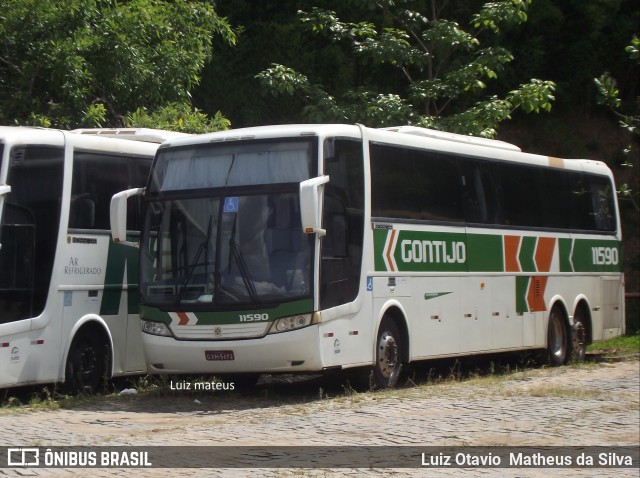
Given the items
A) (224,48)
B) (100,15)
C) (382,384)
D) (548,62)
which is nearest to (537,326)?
(382,384)

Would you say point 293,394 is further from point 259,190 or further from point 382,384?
point 259,190

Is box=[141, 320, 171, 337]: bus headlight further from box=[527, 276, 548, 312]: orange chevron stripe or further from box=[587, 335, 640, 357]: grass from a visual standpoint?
box=[587, 335, 640, 357]: grass

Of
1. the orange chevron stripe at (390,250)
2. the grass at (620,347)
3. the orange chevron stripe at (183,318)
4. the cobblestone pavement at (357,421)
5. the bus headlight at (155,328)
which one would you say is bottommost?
the cobblestone pavement at (357,421)

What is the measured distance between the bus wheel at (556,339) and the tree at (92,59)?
25.1 ft

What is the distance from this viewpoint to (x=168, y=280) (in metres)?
14.2

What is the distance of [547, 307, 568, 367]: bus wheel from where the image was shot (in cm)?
2012

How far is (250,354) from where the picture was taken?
13.7m

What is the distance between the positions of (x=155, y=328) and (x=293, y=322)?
1.82 m

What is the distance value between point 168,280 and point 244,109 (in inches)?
508

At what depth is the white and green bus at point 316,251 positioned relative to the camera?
539 inches

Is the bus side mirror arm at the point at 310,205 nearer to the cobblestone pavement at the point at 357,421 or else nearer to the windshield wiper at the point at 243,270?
the windshield wiper at the point at 243,270

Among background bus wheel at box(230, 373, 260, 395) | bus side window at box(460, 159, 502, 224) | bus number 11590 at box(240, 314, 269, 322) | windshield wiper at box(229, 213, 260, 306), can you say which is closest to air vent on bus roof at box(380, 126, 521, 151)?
bus side window at box(460, 159, 502, 224)

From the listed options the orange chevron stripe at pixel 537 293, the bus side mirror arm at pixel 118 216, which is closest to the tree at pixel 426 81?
the orange chevron stripe at pixel 537 293

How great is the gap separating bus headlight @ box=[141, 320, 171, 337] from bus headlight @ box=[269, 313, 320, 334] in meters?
Result: 1.40
